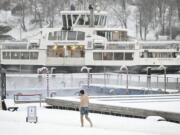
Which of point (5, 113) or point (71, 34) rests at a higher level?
point (71, 34)

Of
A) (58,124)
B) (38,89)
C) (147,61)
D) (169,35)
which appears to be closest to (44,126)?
(58,124)

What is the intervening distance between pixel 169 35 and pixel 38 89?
35.9 meters

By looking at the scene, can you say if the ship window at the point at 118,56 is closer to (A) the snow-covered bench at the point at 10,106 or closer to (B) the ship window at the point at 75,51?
(B) the ship window at the point at 75,51

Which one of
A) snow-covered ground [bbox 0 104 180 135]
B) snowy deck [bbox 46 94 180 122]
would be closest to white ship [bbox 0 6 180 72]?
snowy deck [bbox 46 94 180 122]

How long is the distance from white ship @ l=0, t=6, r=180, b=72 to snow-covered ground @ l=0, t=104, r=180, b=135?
24.0 m

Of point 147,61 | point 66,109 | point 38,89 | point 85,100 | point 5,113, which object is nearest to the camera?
point 85,100

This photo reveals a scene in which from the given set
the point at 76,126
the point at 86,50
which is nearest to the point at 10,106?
the point at 76,126

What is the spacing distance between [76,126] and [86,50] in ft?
93.2

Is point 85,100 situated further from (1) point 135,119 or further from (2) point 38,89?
(2) point 38,89

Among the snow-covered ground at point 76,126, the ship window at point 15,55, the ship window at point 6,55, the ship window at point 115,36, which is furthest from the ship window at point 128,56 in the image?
the snow-covered ground at point 76,126

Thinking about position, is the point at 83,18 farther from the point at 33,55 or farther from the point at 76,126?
the point at 76,126

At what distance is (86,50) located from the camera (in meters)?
47.8

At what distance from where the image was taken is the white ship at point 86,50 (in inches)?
1811

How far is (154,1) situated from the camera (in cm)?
6738
